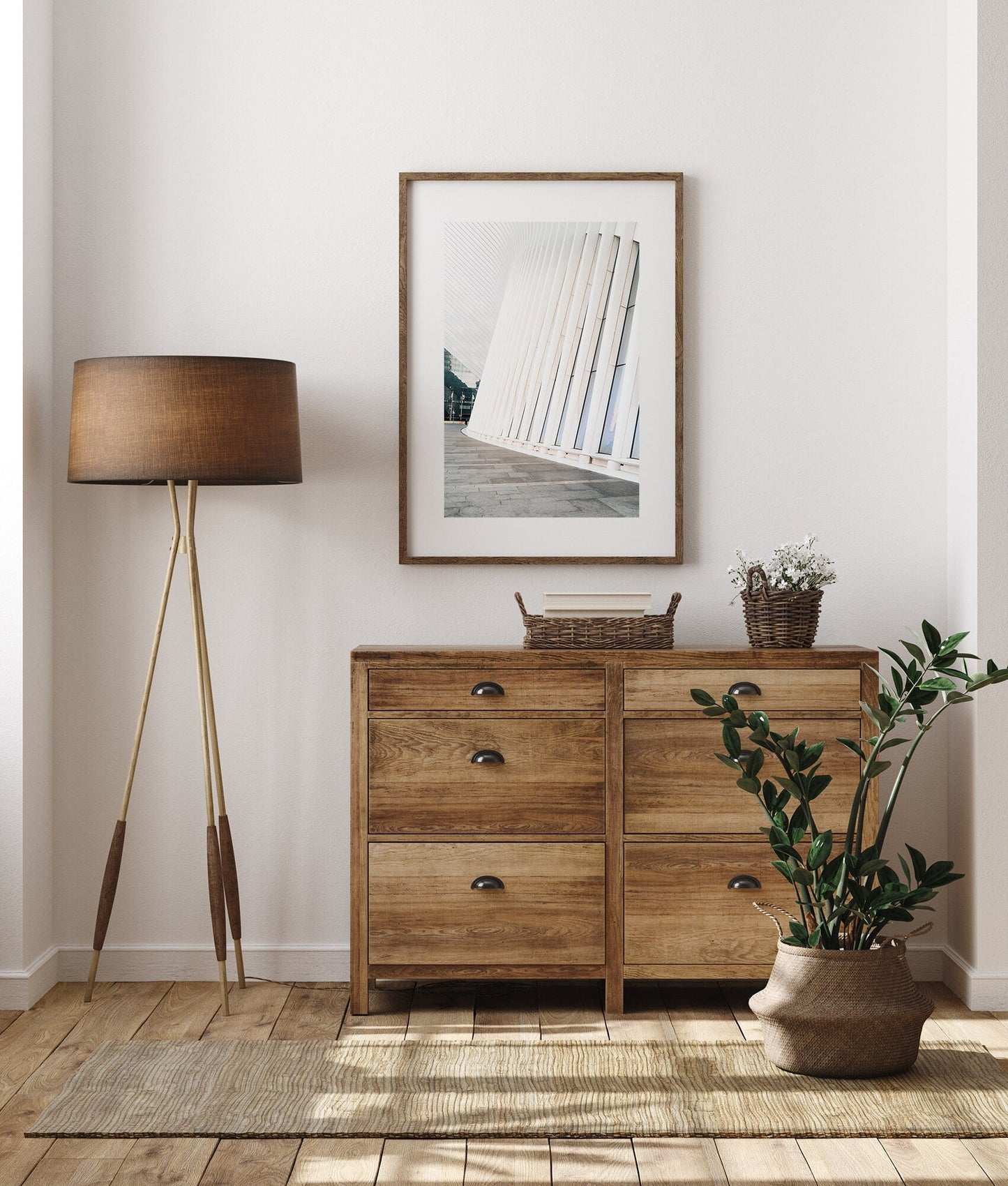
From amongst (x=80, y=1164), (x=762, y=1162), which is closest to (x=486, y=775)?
(x=762, y=1162)

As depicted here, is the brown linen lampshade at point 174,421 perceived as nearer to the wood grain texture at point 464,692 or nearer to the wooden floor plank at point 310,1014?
the wood grain texture at point 464,692

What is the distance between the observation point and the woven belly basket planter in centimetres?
233

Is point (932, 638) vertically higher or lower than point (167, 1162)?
higher

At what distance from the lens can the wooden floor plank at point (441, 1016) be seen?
2.64 meters

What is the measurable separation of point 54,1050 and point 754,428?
227 centimetres

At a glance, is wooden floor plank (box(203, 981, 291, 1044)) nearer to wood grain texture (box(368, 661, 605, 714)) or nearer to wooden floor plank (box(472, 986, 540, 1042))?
wooden floor plank (box(472, 986, 540, 1042))

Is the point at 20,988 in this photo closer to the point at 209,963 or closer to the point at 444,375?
the point at 209,963

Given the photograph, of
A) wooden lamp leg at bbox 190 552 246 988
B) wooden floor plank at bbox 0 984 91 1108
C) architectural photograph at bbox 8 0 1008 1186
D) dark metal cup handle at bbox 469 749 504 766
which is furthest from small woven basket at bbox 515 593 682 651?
wooden floor plank at bbox 0 984 91 1108

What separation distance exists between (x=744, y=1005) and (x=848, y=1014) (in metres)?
0.56

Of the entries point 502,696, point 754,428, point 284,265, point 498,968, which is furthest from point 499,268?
point 498,968

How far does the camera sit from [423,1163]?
205cm

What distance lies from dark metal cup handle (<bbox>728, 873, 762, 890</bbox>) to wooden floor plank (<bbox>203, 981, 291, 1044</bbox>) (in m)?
1.14

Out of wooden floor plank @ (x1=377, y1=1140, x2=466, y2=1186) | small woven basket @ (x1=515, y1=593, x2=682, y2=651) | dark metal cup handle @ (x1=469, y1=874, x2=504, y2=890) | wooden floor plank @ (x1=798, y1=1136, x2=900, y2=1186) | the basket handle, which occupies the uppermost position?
the basket handle

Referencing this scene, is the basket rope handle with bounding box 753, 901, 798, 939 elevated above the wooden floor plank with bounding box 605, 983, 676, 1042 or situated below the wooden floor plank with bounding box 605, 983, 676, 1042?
above
